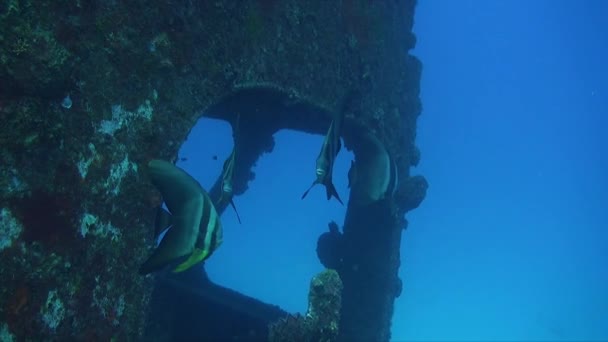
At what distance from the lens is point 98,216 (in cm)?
340

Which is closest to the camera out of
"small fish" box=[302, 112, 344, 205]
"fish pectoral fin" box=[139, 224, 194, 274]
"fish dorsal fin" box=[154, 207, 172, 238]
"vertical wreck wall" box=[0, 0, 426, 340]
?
"fish pectoral fin" box=[139, 224, 194, 274]

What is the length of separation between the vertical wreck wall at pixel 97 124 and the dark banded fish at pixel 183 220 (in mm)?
1185

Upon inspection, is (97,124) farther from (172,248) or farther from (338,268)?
(338,268)

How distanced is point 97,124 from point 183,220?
162cm

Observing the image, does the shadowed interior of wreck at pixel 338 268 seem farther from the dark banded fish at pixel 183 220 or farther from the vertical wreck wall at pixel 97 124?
the dark banded fish at pixel 183 220

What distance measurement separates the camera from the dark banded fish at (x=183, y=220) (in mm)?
2258

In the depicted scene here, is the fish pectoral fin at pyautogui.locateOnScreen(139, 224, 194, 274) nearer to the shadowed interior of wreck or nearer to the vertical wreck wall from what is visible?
the vertical wreck wall

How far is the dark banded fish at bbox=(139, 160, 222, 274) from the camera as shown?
88.9 inches

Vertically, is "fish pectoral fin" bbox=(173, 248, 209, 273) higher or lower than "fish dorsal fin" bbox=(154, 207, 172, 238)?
lower

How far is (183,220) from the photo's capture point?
228cm

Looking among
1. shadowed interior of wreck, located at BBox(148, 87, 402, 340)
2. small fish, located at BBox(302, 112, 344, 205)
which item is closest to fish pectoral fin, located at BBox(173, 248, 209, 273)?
small fish, located at BBox(302, 112, 344, 205)

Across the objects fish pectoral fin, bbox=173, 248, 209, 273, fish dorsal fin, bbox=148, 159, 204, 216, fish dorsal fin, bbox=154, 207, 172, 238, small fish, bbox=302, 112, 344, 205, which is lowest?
fish pectoral fin, bbox=173, 248, 209, 273

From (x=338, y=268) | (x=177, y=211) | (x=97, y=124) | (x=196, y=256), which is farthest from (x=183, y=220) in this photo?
(x=338, y=268)

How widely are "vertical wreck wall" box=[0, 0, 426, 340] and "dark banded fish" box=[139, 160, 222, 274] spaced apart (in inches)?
46.6
